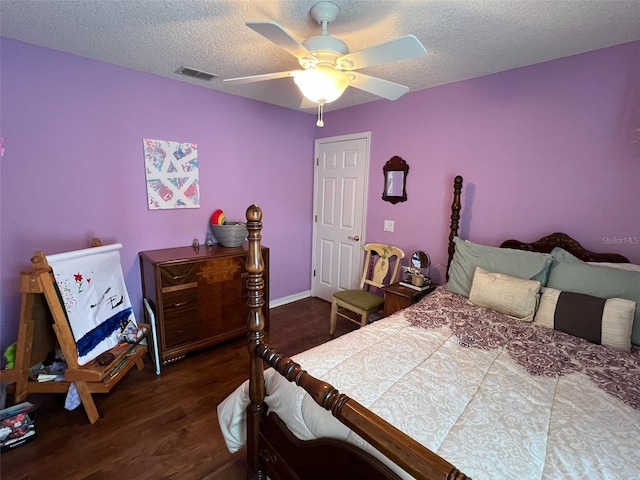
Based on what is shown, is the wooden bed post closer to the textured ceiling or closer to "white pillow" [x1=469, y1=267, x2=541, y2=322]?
the textured ceiling

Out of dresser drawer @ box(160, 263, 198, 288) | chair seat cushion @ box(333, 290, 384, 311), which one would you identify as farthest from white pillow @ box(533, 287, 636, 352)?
dresser drawer @ box(160, 263, 198, 288)

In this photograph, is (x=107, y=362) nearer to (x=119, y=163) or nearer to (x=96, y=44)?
(x=119, y=163)

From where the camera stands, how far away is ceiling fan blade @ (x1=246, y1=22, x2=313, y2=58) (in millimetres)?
1169

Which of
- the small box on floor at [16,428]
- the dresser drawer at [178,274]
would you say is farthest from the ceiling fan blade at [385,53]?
the small box on floor at [16,428]

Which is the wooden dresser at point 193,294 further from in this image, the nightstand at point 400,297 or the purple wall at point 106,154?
the nightstand at point 400,297

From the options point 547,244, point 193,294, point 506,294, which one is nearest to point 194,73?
point 193,294

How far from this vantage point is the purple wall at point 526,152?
6.28 feet

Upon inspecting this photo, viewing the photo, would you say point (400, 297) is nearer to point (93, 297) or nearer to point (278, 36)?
point (278, 36)

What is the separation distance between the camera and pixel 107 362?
6.32ft

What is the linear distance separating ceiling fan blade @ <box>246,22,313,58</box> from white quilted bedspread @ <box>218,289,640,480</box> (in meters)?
1.43

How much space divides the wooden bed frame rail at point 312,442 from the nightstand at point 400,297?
4.92ft

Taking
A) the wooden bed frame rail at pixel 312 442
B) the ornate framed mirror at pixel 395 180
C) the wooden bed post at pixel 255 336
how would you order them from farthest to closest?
the ornate framed mirror at pixel 395 180 → the wooden bed post at pixel 255 336 → the wooden bed frame rail at pixel 312 442

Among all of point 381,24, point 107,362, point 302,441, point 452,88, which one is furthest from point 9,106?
point 452,88

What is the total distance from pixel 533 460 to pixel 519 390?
388 millimetres
